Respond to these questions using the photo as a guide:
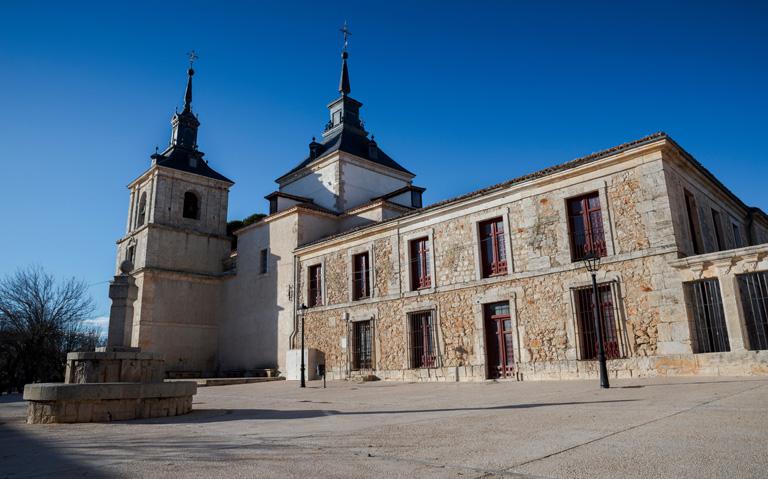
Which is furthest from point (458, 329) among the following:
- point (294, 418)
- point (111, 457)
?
point (111, 457)

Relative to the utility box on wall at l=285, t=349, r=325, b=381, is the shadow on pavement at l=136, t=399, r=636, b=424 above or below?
below

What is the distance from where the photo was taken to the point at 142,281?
24.3 m

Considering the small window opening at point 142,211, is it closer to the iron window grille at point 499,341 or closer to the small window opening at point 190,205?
the small window opening at point 190,205

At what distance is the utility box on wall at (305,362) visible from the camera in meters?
18.9

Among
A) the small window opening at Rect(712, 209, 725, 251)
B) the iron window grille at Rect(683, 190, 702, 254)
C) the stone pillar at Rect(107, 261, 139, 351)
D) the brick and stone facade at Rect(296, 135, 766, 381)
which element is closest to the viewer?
the stone pillar at Rect(107, 261, 139, 351)

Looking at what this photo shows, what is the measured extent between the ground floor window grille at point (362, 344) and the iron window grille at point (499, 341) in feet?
15.7

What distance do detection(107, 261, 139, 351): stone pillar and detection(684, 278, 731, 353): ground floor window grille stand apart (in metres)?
11.3

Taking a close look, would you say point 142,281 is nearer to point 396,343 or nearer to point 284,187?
point 284,187

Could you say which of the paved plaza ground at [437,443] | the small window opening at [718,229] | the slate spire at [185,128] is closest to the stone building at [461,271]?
the small window opening at [718,229]

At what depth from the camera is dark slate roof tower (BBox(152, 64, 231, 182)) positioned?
27766 millimetres

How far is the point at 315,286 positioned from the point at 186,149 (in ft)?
44.6

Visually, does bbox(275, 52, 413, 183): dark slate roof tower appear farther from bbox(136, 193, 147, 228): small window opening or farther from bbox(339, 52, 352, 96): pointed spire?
bbox(136, 193, 147, 228): small window opening

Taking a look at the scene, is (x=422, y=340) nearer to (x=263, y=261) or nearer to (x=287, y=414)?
(x=287, y=414)

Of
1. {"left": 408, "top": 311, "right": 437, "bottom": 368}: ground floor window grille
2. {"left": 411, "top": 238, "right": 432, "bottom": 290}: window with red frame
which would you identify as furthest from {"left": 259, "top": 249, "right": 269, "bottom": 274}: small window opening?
{"left": 408, "top": 311, "right": 437, "bottom": 368}: ground floor window grille
